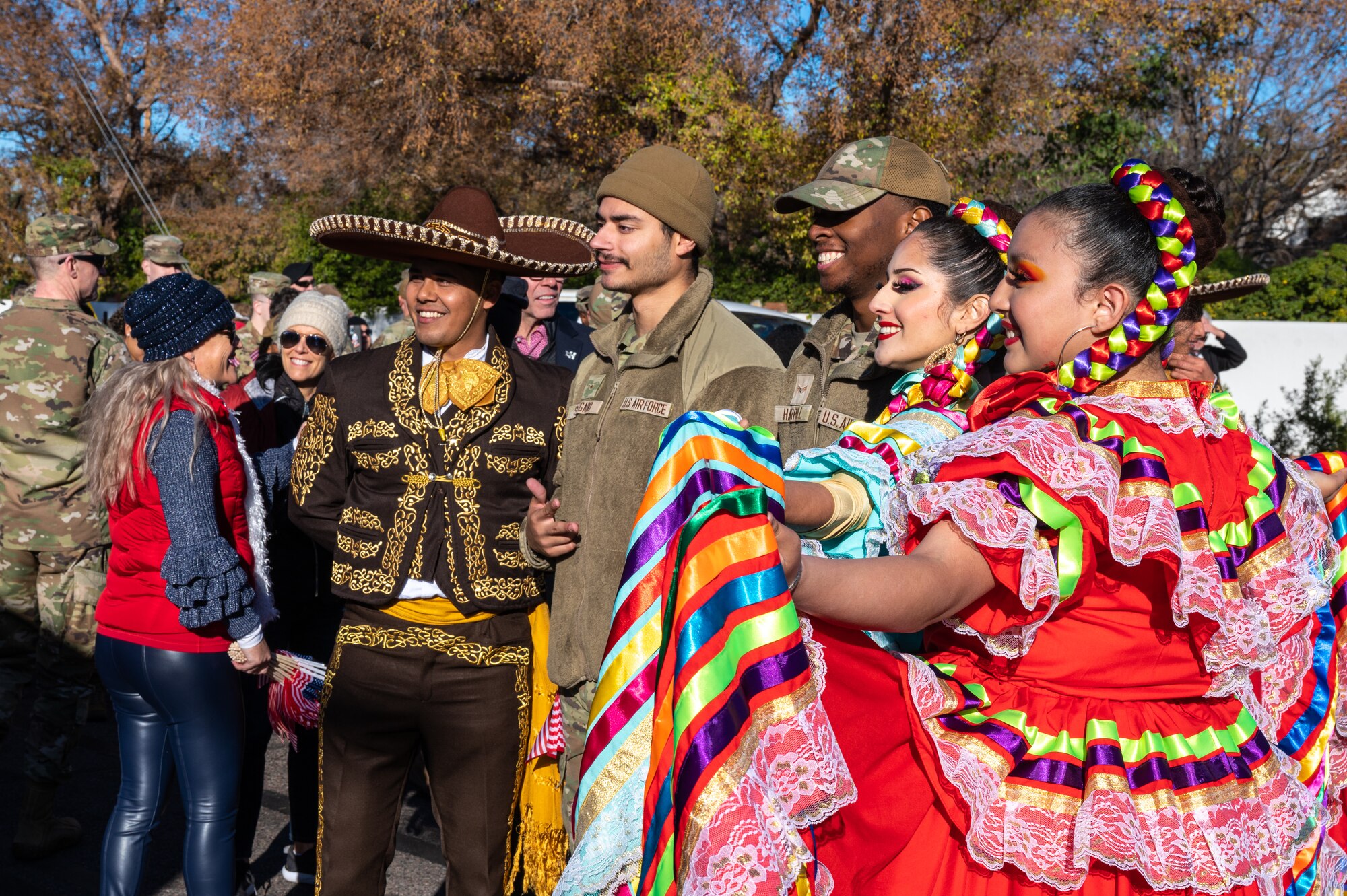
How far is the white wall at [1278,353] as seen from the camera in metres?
13.3

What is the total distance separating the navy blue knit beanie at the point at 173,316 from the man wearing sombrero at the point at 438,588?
0.52m

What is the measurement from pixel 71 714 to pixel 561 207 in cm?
1317

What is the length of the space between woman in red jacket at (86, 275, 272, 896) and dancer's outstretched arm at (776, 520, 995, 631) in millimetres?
2289

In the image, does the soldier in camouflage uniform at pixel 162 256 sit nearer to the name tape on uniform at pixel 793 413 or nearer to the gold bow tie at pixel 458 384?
the gold bow tie at pixel 458 384

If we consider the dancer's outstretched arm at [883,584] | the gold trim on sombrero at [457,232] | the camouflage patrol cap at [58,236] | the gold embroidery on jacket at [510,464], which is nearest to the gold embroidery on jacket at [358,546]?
the gold embroidery on jacket at [510,464]

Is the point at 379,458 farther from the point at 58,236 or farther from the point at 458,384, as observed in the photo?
the point at 58,236

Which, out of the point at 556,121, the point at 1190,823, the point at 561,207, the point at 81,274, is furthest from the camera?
the point at 561,207

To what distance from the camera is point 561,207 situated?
54.9 feet

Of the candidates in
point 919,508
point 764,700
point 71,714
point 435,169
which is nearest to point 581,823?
point 764,700

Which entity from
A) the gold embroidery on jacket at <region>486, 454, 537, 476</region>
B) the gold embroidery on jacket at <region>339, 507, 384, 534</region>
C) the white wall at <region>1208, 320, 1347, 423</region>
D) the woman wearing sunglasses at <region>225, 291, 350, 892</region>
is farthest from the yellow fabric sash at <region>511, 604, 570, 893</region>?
the white wall at <region>1208, 320, 1347, 423</region>

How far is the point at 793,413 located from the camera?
299 centimetres

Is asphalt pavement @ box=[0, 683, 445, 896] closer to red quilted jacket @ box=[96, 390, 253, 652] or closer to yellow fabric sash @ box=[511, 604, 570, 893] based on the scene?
yellow fabric sash @ box=[511, 604, 570, 893]

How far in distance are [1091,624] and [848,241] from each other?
1.62 meters

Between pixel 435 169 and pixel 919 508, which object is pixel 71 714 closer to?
pixel 919 508
